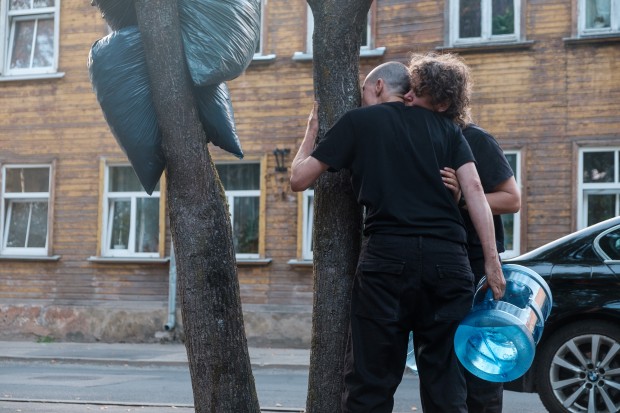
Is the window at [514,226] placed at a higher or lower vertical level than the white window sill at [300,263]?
higher

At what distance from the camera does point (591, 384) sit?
761cm

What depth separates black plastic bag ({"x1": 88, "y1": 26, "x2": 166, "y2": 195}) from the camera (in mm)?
4832

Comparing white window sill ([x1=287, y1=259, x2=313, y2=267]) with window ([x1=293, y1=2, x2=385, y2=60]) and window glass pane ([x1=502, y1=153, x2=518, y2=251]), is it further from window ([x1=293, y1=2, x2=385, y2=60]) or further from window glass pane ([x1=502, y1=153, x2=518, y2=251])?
window ([x1=293, y1=2, x2=385, y2=60])

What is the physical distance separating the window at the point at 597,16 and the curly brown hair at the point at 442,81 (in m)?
13.4

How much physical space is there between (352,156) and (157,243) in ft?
51.2

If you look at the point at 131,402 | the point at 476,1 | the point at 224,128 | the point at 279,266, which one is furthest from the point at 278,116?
the point at 224,128

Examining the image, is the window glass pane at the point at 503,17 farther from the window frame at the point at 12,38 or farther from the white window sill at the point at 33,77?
the window frame at the point at 12,38

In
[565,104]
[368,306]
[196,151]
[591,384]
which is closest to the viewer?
[368,306]

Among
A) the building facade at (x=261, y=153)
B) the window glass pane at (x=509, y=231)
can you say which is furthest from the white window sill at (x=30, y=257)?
the window glass pane at (x=509, y=231)

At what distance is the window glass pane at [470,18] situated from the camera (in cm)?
1808

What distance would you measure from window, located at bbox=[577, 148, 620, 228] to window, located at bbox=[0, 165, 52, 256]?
973cm

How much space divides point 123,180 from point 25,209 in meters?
2.18

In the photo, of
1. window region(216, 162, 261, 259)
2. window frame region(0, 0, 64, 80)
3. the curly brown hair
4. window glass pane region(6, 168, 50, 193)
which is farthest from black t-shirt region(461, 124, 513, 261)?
window glass pane region(6, 168, 50, 193)

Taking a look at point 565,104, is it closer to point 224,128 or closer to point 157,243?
point 157,243
